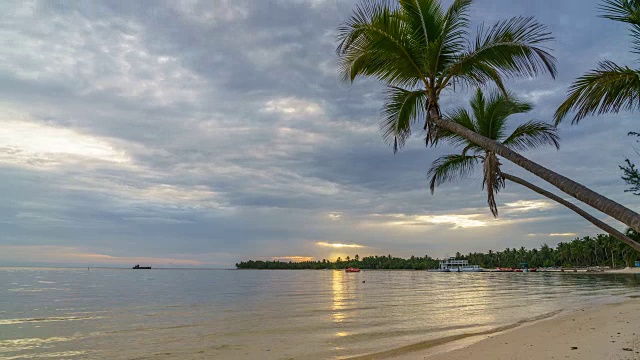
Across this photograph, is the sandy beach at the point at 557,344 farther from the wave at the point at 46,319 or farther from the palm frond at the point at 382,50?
the wave at the point at 46,319

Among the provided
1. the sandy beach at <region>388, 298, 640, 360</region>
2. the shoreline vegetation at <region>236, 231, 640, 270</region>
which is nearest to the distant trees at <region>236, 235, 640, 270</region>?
the shoreline vegetation at <region>236, 231, 640, 270</region>

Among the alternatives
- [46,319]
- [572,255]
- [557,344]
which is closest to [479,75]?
[557,344]

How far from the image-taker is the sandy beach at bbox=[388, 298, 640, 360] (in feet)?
28.4

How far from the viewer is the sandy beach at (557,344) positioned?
8.66m

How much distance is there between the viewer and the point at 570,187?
4766 mm

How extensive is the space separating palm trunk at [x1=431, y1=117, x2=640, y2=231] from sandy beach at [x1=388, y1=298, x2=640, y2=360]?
17.2 ft

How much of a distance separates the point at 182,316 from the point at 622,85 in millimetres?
21771

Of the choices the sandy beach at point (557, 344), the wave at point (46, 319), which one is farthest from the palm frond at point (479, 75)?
the wave at point (46, 319)

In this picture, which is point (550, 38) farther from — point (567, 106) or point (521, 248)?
point (521, 248)

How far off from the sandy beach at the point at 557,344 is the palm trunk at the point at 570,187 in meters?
5.25

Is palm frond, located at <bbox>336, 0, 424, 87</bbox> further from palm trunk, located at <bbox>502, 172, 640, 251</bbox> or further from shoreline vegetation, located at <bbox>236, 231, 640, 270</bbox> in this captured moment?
shoreline vegetation, located at <bbox>236, 231, 640, 270</bbox>

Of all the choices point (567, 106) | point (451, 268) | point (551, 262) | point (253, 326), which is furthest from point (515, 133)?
point (551, 262)

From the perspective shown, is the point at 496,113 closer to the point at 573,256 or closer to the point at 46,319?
the point at 46,319

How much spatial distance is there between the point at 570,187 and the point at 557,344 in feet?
23.7
